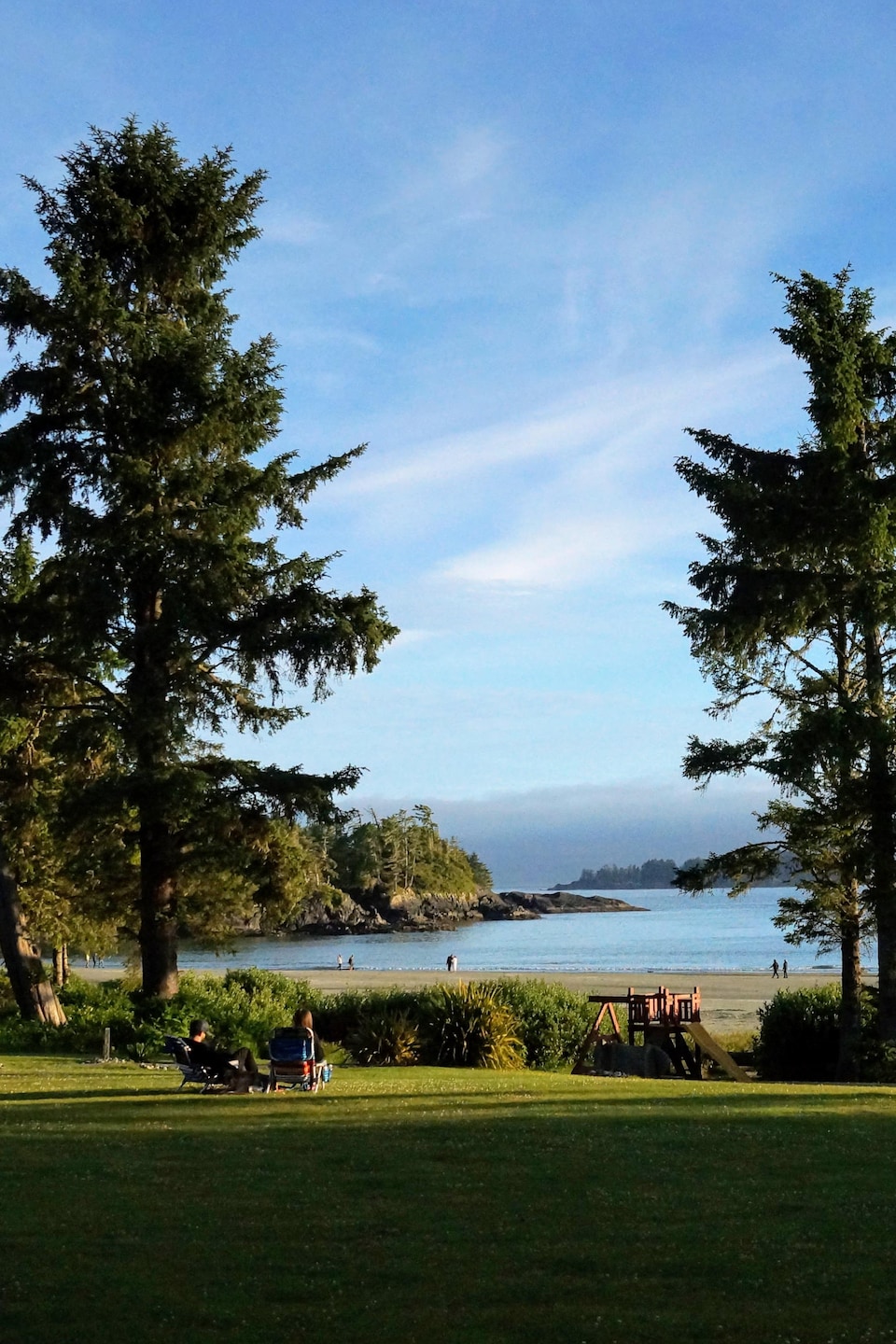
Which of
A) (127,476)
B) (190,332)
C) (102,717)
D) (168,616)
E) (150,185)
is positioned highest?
(150,185)

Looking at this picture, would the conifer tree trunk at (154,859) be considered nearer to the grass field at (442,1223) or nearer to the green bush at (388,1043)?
the green bush at (388,1043)

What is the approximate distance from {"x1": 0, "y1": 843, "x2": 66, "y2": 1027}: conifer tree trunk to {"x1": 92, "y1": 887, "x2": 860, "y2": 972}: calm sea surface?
3500cm

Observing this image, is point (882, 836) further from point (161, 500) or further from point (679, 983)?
point (679, 983)

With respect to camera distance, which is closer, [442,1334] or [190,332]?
[442,1334]

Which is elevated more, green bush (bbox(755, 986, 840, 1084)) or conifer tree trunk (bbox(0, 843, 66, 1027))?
conifer tree trunk (bbox(0, 843, 66, 1027))

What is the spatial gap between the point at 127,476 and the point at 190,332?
143 inches

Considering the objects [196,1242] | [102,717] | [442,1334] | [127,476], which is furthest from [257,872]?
[442,1334]

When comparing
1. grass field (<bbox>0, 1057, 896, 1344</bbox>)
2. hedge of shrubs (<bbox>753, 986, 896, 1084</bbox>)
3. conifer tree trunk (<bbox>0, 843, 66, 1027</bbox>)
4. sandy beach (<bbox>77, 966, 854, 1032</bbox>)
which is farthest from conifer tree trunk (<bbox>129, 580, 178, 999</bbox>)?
sandy beach (<bbox>77, 966, 854, 1032</bbox>)

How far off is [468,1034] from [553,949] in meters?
88.3

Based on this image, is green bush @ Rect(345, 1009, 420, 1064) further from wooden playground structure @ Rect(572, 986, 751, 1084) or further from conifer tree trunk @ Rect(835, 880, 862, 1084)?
conifer tree trunk @ Rect(835, 880, 862, 1084)

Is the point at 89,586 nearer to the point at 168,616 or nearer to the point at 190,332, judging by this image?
the point at 168,616

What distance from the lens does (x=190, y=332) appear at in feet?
79.7

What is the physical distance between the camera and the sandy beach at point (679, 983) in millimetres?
44062

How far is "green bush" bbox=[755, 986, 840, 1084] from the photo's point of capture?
26.4m
